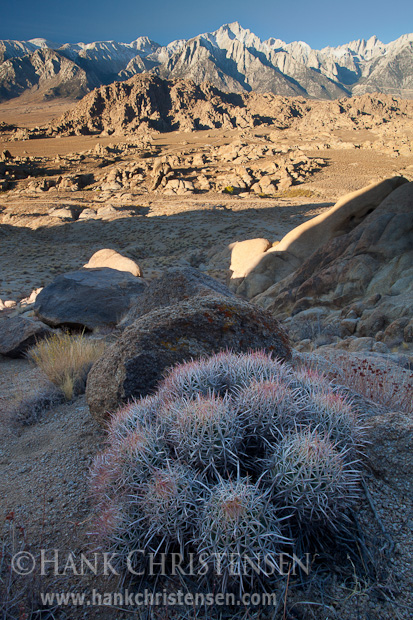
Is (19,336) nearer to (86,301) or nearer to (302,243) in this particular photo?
(86,301)

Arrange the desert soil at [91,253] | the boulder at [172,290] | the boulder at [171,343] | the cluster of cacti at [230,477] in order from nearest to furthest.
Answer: the cluster of cacti at [230,477] → the desert soil at [91,253] → the boulder at [171,343] → the boulder at [172,290]

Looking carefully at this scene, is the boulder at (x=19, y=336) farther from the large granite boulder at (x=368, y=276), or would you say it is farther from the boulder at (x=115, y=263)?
the large granite boulder at (x=368, y=276)

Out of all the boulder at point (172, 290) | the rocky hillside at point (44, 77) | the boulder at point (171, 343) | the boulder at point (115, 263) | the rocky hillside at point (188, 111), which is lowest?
the boulder at point (115, 263)

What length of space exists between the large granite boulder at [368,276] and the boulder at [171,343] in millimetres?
3331

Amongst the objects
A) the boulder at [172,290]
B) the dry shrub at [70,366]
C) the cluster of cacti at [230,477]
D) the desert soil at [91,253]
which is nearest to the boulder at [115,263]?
the desert soil at [91,253]

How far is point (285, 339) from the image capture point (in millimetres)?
3410

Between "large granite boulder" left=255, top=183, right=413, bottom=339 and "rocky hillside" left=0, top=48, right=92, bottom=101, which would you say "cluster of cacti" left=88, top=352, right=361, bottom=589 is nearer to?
"large granite boulder" left=255, top=183, right=413, bottom=339

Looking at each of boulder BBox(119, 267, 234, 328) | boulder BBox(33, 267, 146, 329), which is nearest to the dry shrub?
boulder BBox(119, 267, 234, 328)

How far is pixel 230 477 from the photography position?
→ 1759 millimetres

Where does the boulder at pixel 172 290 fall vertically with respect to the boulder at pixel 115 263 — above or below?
above

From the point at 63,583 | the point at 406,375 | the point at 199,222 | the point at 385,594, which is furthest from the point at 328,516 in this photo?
the point at 199,222

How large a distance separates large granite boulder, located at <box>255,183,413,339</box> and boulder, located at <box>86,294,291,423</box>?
333 centimetres

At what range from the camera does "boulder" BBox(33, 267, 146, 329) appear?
25.5 ft

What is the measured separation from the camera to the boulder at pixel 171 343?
2.82 meters
